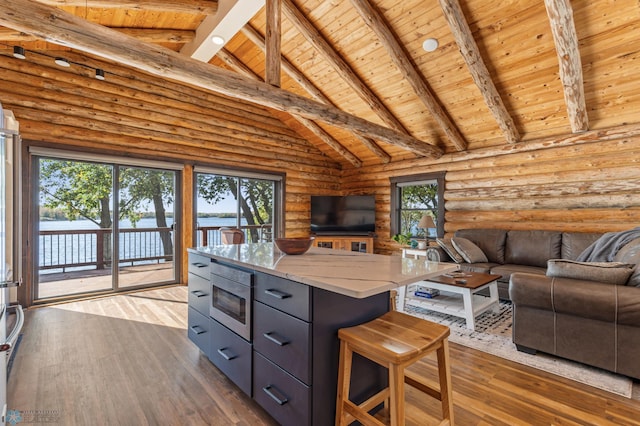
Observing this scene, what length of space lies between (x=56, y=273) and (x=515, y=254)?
6854 millimetres

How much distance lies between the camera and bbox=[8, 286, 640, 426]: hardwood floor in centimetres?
183

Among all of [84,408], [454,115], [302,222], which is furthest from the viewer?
[302,222]

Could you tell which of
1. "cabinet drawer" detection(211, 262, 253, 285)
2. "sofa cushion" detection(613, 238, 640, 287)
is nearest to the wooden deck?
"cabinet drawer" detection(211, 262, 253, 285)

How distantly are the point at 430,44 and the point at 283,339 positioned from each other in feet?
12.5

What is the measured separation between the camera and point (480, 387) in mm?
2129

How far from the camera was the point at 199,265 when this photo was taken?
2580mm

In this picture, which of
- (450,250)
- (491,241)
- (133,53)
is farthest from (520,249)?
(133,53)

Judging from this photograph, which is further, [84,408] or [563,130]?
[563,130]

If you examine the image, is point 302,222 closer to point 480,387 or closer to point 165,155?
point 165,155

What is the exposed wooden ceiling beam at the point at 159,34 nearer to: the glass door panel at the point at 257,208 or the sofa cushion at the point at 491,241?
the glass door panel at the point at 257,208

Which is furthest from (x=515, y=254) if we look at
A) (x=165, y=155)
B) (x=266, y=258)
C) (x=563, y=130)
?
(x=165, y=155)

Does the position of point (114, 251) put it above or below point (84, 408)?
above

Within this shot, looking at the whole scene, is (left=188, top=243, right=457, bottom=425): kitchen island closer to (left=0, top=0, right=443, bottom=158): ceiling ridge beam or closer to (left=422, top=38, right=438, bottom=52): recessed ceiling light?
(left=0, top=0, right=443, bottom=158): ceiling ridge beam

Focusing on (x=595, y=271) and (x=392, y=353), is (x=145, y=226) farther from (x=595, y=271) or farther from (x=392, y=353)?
(x=595, y=271)
